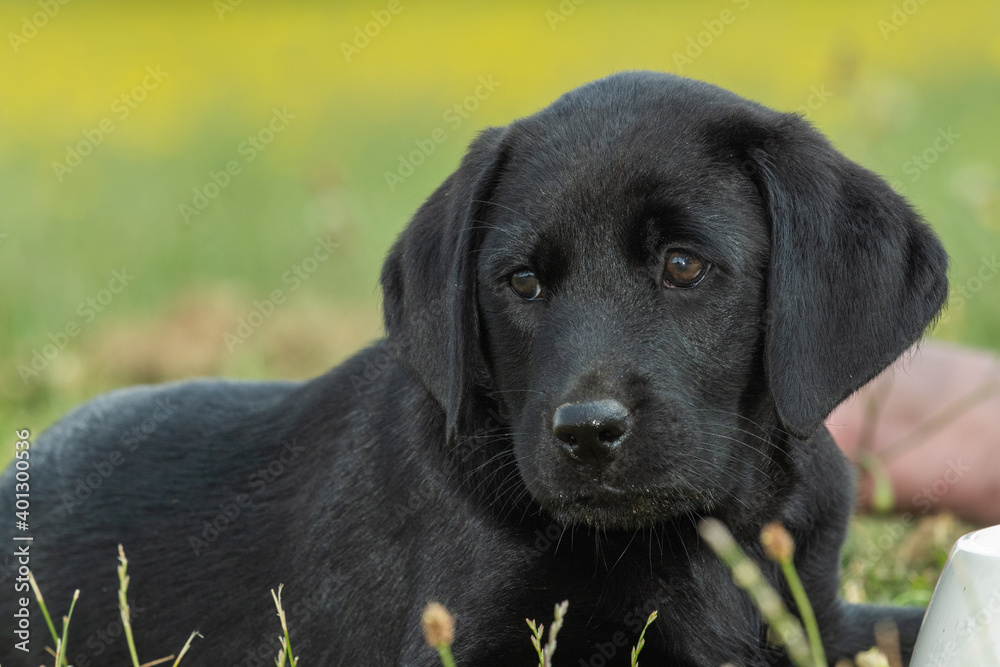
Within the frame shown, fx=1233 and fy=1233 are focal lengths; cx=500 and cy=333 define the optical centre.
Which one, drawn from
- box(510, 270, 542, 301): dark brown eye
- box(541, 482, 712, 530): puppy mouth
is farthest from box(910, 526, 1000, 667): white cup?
box(510, 270, 542, 301): dark brown eye

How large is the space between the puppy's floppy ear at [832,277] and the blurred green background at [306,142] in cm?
240

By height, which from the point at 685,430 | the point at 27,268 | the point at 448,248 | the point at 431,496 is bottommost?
A: the point at 27,268

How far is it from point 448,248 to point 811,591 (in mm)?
1414

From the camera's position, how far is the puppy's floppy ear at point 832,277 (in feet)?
10.0

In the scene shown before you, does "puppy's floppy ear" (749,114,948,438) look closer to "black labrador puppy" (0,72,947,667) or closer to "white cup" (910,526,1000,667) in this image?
"black labrador puppy" (0,72,947,667)

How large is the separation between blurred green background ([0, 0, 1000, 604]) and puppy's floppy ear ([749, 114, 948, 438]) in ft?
7.89

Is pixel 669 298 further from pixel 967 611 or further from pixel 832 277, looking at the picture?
pixel 967 611

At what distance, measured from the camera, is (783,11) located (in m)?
16.3

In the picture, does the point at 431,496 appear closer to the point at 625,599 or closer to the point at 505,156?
the point at 625,599

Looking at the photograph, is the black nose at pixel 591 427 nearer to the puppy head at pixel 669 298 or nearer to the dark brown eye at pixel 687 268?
the puppy head at pixel 669 298

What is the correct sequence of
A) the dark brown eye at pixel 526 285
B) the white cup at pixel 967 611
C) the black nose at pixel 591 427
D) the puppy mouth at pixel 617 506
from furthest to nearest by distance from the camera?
the dark brown eye at pixel 526 285 → the puppy mouth at pixel 617 506 → the black nose at pixel 591 427 → the white cup at pixel 967 611

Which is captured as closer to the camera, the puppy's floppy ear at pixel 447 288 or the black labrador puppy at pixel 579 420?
the black labrador puppy at pixel 579 420

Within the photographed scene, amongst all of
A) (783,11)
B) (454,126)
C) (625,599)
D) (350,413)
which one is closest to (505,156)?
(350,413)

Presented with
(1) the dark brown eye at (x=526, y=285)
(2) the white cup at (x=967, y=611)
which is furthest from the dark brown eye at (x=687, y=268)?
(2) the white cup at (x=967, y=611)
